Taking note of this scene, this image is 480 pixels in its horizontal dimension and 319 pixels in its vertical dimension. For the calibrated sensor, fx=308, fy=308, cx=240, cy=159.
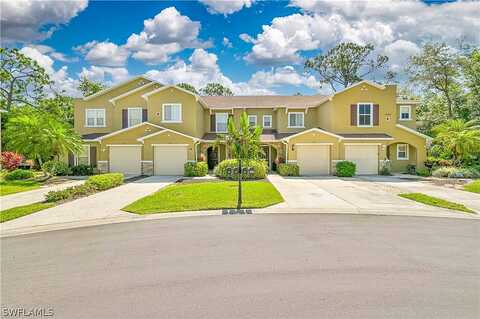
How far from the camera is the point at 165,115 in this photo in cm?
2447

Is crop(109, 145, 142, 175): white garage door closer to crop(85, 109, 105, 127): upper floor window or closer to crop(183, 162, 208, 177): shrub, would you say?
crop(183, 162, 208, 177): shrub

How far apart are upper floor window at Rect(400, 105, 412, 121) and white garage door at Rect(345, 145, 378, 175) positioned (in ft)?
22.1

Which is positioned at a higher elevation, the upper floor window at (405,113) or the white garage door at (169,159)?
the upper floor window at (405,113)

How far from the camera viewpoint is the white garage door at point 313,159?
2288 cm

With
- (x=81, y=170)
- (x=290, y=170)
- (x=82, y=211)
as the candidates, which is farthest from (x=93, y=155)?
(x=82, y=211)

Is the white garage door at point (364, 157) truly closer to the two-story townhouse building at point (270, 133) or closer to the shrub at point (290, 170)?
the two-story townhouse building at point (270, 133)

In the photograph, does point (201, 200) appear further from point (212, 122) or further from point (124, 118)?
point (124, 118)

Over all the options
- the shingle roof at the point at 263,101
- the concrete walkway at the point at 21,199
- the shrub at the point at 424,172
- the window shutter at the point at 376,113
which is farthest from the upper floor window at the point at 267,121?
the concrete walkway at the point at 21,199

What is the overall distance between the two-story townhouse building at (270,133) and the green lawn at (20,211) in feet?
39.5

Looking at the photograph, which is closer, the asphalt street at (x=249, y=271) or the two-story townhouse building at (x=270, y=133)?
the asphalt street at (x=249, y=271)

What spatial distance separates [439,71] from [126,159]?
31.2 m

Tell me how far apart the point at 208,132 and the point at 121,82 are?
8.83 meters

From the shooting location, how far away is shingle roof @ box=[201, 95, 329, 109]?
2703 centimetres

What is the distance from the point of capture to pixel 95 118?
27.0m
